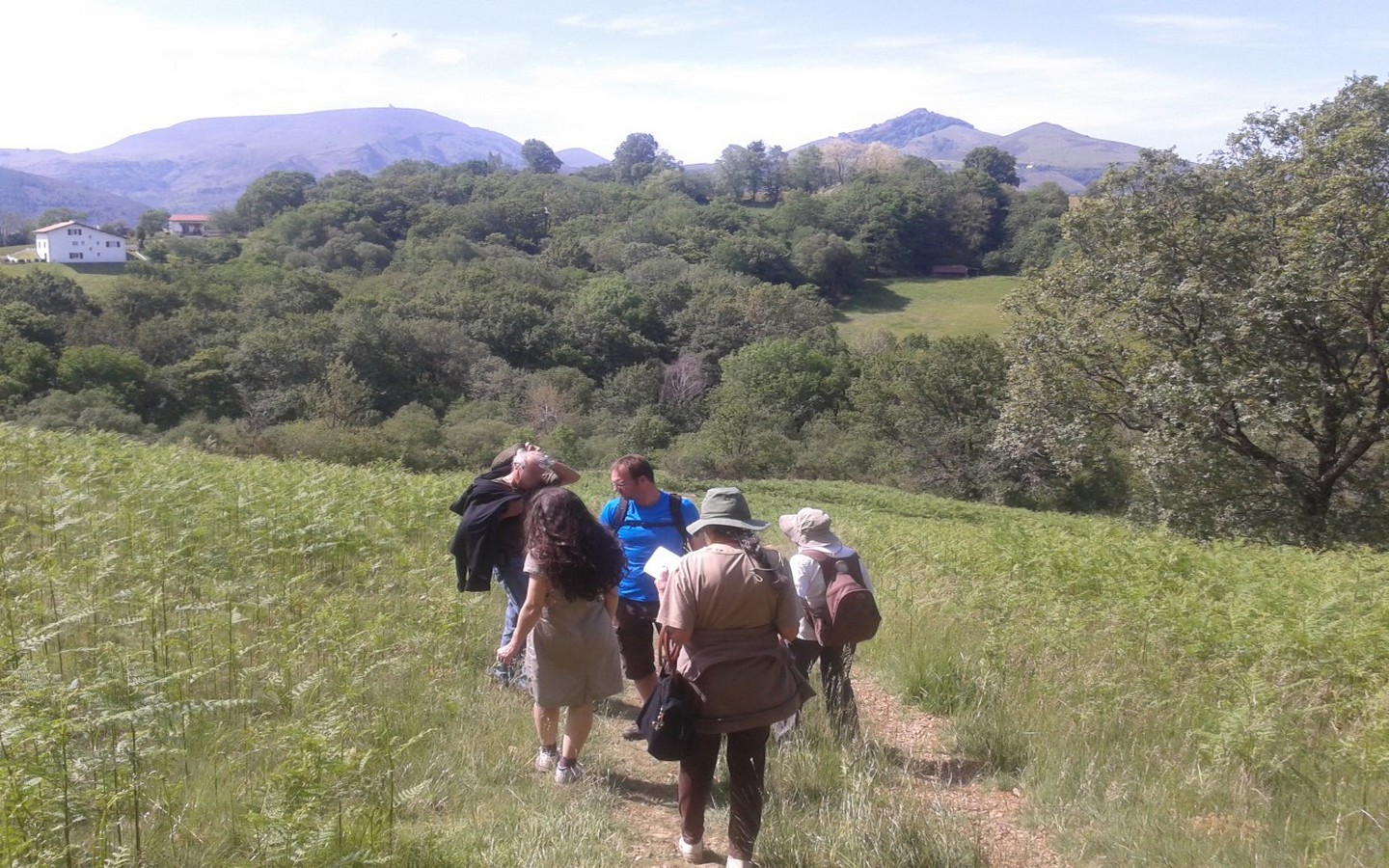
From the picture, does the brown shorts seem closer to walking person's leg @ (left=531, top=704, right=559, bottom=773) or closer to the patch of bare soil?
walking person's leg @ (left=531, top=704, right=559, bottom=773)

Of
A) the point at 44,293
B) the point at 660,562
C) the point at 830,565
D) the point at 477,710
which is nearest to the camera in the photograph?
the point at 660,562

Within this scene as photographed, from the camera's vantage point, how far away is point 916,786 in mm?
4770

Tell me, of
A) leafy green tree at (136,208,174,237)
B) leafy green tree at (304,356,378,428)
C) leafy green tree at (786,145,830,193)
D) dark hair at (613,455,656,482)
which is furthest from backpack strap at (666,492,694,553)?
leafy green tree at (786,145,830,193)

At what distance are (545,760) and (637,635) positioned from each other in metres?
0.99

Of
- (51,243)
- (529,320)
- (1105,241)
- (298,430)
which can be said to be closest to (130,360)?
(298,430)

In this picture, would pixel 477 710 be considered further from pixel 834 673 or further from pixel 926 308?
pixel 926 308

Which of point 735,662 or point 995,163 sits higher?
point 995,163

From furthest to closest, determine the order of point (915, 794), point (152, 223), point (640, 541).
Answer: point (152, 223), point (640, 541), point (915, 794)

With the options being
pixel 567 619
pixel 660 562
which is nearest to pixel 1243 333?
pixel 660 562

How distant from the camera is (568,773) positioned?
4797mm

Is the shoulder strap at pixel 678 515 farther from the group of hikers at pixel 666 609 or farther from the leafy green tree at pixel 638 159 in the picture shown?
the leafy green tree at pixel 638 159

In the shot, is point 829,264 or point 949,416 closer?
point 949,416

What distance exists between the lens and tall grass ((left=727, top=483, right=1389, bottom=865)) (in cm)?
416

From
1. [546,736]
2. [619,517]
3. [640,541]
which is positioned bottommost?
[546,736]
